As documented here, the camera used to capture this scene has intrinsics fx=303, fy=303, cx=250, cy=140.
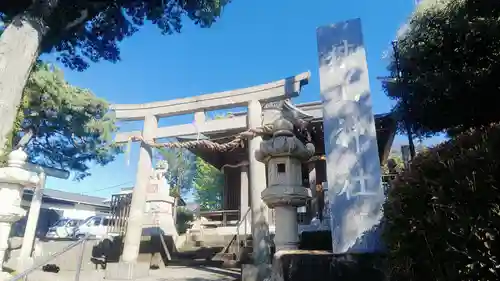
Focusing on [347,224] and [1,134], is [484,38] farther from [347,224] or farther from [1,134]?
[1,134]

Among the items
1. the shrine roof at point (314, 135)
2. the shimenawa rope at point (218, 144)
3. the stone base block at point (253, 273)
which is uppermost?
the shrine roof at point (314, 135)

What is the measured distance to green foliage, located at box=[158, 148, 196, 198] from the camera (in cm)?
2983

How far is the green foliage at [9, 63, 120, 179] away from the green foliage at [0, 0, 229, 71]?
3697 mm

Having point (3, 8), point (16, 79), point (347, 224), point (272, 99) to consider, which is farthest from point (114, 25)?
point (347, 224)

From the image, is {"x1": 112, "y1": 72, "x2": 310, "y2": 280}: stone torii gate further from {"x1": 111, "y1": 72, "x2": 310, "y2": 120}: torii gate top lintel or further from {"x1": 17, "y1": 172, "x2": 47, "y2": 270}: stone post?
{"x1": 17, "y1": 172, "x2": 47, "y2": 270}: stone post

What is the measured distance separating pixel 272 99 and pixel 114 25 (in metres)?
4.11

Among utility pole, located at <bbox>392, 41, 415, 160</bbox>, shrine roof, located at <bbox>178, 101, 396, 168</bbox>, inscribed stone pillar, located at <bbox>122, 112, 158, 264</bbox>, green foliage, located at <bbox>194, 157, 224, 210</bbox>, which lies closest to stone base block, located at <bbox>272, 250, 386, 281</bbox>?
utility pole, located at <bbox>392, 41, 415, 160</bbox>

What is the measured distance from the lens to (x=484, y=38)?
4.32 m

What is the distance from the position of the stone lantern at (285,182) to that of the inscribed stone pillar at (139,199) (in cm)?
461

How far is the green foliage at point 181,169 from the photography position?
29.8 m

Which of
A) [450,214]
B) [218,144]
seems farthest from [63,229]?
[450,214]

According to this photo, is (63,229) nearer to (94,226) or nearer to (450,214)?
(94,226)

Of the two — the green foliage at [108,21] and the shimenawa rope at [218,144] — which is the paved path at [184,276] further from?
the green foliage at [108,21]

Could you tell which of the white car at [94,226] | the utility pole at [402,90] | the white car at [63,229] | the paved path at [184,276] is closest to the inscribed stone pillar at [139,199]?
the paved path at [184,276]
